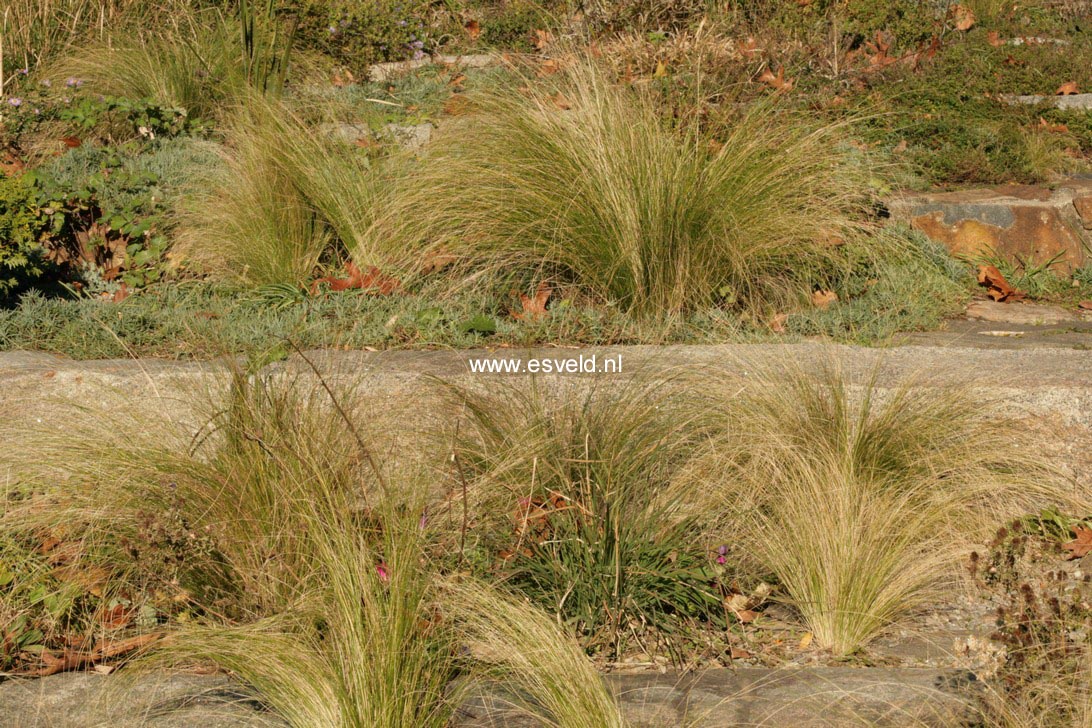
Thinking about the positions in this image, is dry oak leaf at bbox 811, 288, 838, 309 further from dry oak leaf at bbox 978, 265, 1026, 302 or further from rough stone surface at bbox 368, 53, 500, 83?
rough stone surface at bbox 368, 53, 500, 83

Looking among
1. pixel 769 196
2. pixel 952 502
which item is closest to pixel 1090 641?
pixel 952 502

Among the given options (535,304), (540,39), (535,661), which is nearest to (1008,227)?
(535,304)

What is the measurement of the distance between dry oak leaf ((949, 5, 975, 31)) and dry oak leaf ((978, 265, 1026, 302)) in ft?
12.3

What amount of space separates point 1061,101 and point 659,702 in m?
6.41

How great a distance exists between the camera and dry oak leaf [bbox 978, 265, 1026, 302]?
5.54 metres

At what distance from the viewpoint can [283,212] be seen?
17.7 feet

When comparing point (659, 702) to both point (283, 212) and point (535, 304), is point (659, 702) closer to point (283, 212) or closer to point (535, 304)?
point (535, 304)

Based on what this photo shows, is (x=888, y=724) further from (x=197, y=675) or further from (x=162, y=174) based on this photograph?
(x=162, y=174)

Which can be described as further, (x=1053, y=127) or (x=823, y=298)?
(x=1053, y=127)

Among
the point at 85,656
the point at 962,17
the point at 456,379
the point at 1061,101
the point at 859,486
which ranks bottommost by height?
the point at 85,656

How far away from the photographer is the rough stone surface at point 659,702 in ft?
8.04

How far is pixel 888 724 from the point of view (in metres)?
2.43

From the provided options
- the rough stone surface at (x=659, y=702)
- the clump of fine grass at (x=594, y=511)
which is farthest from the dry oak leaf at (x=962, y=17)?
the rough stone surface at (x=659, y=702)

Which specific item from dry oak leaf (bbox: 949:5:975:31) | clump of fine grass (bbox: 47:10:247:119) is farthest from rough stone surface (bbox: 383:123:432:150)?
dry oak leaf (bbox: 949:5:975:31)
